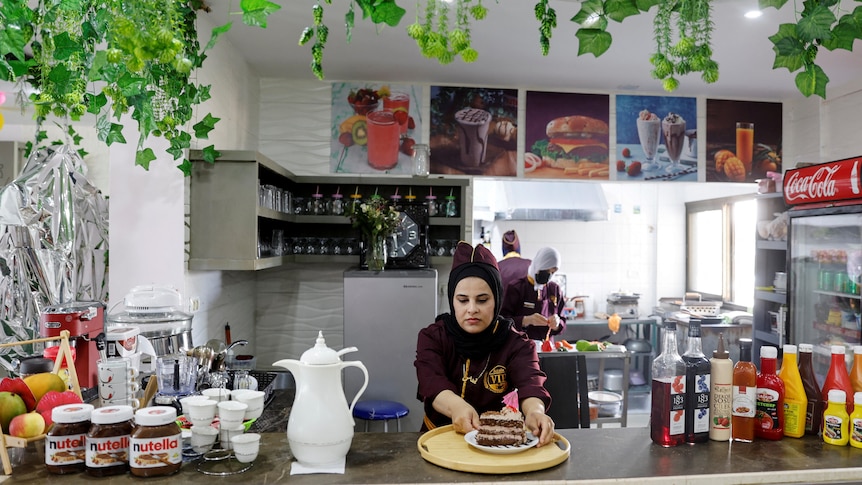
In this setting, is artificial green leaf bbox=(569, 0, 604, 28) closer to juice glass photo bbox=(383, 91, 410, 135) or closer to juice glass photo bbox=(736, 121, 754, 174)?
juice glass photo bbox=(383, 91, 410, 135)

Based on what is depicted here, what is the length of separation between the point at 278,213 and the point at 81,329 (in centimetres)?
190

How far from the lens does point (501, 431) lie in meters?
1.65

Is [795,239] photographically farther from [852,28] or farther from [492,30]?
[852,28]

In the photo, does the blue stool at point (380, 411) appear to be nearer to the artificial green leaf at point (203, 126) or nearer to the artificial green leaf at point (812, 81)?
the artificial green leaf at point (203, 126)

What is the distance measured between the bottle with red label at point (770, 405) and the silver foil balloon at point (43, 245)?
3.15 metres

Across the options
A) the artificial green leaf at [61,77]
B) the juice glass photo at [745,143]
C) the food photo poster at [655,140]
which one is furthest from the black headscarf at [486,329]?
the juice glass photo at [745,143]

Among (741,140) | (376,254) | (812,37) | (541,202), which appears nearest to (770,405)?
(812,37)

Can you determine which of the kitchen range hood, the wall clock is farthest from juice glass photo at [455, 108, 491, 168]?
the kitchen range hood

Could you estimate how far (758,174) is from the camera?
5.30 metres

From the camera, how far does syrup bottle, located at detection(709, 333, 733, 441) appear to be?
1781 millimetres

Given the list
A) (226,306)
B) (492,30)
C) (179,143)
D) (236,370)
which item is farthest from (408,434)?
(492,30)

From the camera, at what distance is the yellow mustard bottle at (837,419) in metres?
1.76

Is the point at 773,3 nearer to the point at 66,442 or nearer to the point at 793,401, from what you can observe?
the point at 793,401

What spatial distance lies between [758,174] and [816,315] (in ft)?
4.62
